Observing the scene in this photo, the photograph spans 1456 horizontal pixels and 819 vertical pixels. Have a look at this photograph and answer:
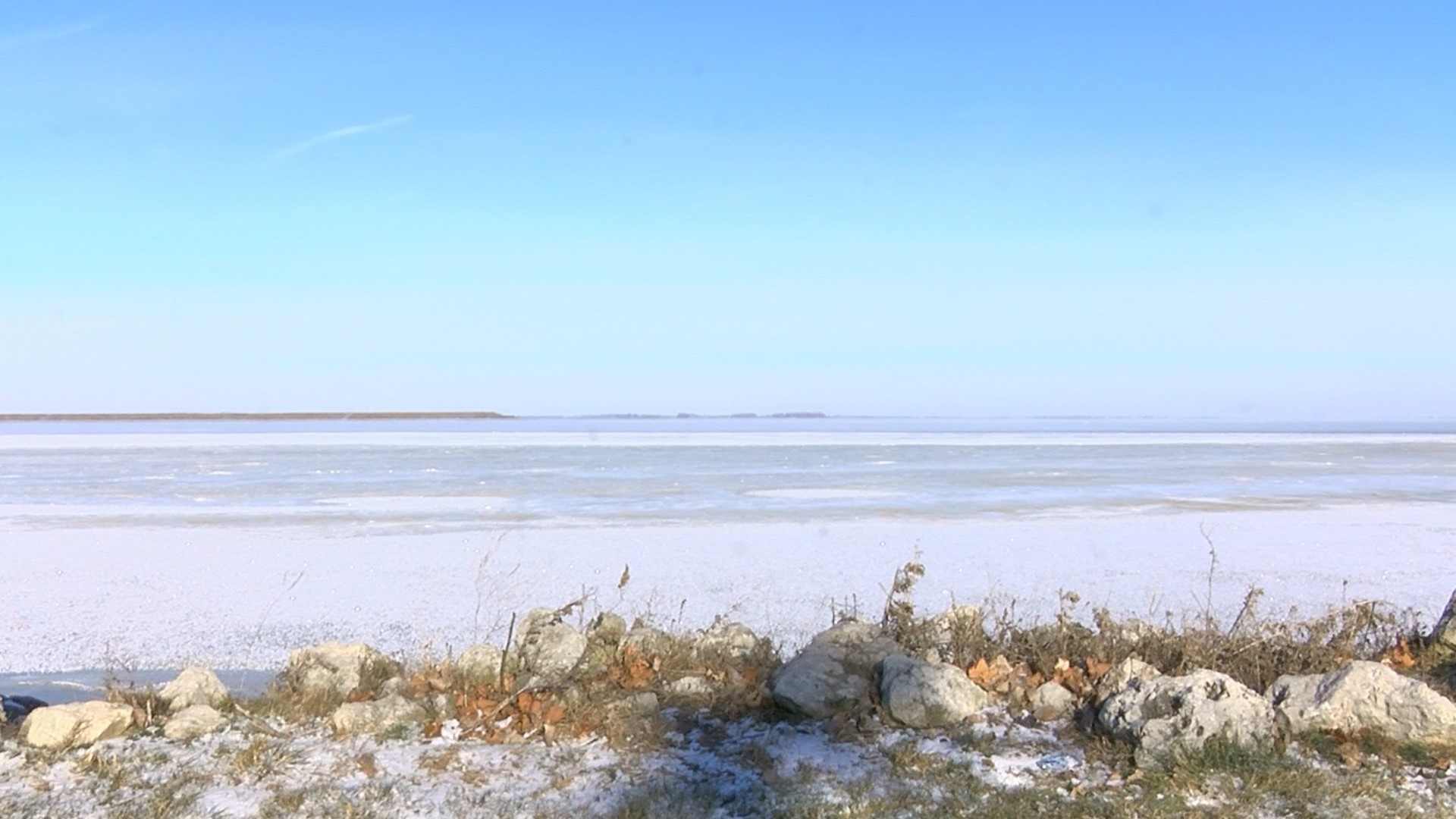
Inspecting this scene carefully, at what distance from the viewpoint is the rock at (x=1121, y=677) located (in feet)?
16.9

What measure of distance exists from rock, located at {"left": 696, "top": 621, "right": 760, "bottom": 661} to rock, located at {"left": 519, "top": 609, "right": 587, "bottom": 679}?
0.62 meters

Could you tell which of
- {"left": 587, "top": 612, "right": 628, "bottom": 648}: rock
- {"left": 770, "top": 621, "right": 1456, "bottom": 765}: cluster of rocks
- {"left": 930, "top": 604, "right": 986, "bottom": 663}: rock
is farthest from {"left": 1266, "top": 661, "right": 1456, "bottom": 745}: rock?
{"left": 587, "top": 612, "right": 628, "bottom": 648}: rock

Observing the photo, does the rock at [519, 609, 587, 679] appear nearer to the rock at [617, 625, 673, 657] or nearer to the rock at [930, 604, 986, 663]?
the rock at [617, 625, 673, 657]

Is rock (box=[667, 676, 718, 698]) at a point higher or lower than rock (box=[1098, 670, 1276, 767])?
lower

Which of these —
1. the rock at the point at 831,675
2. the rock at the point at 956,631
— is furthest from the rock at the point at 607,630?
the rock at the point at 956,631

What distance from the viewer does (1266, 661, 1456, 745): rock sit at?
4.73m

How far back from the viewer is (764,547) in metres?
11.7

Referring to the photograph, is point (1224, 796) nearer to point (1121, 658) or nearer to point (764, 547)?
point (1121, 658)

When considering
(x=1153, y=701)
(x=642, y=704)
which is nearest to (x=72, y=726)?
(x=642, y=704)

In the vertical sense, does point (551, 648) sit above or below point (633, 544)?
above

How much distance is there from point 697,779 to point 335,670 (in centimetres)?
210

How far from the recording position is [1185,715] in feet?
15.4

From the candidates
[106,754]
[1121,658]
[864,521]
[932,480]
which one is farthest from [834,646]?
[932,480]

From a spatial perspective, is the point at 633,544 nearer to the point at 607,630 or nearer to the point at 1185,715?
the point at 607,630
